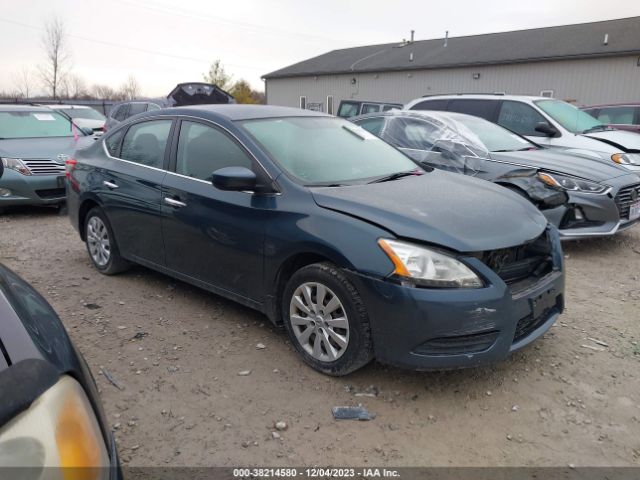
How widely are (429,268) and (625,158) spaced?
5.92 meters

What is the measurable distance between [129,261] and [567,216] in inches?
178

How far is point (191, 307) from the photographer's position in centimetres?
428

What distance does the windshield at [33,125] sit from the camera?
835 centimetres

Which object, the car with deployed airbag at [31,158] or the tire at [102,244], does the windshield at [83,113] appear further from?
the tire at [102,244]

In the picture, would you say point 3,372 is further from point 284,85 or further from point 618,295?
point 284,85

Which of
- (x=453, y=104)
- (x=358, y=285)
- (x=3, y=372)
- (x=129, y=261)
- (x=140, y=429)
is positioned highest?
(x=453, y=104)

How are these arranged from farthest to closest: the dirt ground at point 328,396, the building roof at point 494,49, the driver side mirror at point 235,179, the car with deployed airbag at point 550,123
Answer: the building roof at point 494,49, the car with deployed airbag at point 550,123, the driver side mirror at point 235,179, the dirt ground at point 328,396

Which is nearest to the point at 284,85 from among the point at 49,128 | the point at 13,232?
the point at 49,128

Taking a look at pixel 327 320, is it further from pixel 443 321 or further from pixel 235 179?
pixel 235 179

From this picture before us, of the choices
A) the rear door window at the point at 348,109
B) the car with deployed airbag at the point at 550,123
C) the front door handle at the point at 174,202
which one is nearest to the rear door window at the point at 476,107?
the car with deployed airbag at the point at 550,123

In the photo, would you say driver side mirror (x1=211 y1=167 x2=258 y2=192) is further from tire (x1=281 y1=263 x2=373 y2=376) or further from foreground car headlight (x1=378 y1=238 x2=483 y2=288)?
foreground car headlight (x1=378 y1=238 x2=483 y2=288)

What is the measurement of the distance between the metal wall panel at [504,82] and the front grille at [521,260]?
2083cm

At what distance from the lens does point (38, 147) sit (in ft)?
25.8

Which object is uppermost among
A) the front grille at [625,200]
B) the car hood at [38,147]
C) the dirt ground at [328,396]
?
the car hood at [38,147]
